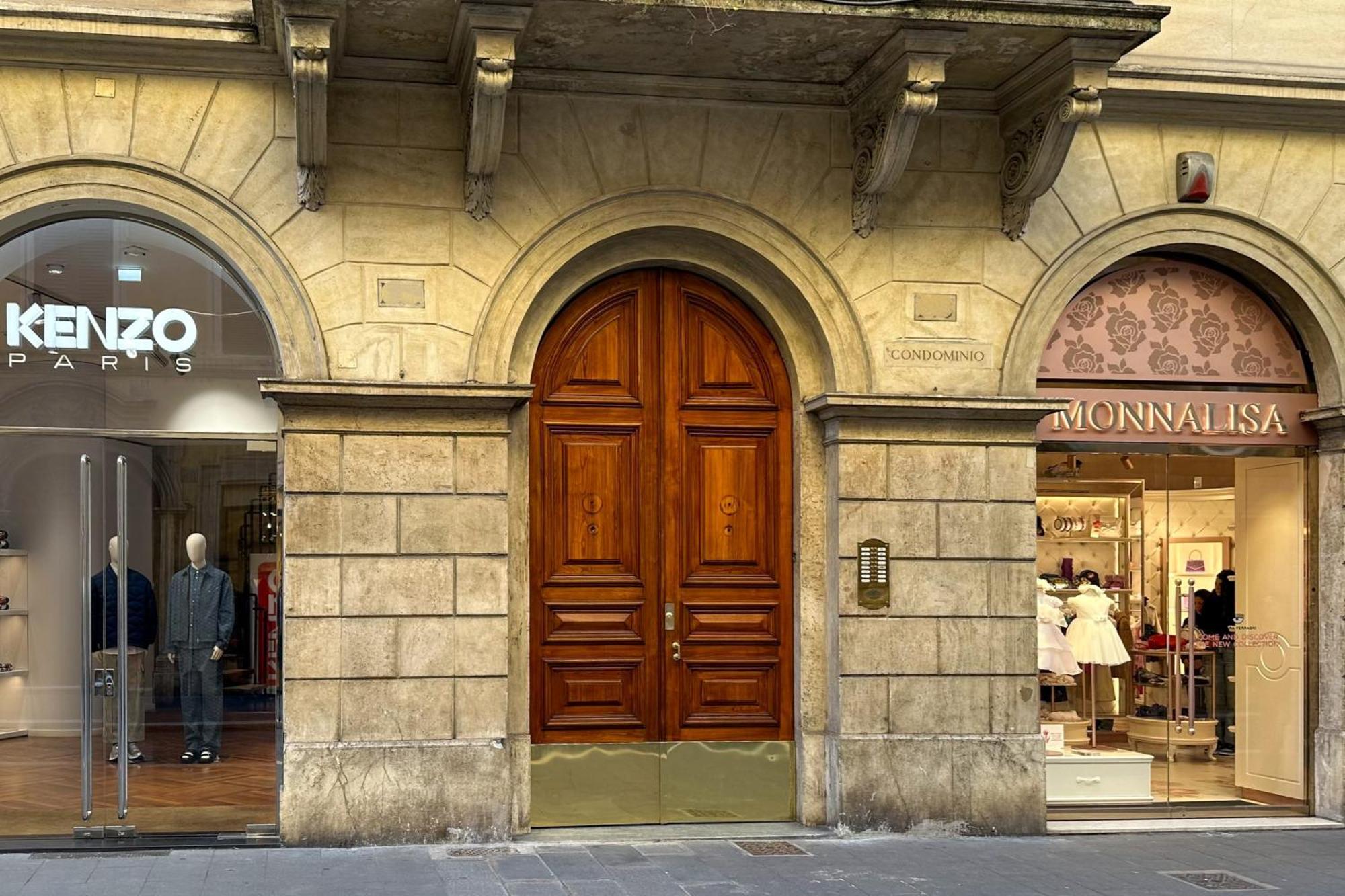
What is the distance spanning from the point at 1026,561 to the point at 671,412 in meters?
2.70

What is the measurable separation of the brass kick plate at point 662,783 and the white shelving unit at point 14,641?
3.33 meters

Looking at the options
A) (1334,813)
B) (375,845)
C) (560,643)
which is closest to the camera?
(375,845)

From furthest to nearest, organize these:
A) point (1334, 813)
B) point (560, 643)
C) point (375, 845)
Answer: point (1334, 813) → point (560, 643) → point (375, 845)

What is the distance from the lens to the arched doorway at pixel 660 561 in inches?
420

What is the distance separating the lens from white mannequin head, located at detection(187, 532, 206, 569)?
10188 mm

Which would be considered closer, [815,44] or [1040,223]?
[815,44]

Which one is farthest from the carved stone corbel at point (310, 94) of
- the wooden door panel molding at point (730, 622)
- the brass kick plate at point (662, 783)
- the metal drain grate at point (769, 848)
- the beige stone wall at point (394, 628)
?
the metal drain grate at point (769, 848)

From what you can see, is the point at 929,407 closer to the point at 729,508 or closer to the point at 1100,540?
the point at 729,508

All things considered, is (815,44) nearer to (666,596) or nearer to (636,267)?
(636,267)

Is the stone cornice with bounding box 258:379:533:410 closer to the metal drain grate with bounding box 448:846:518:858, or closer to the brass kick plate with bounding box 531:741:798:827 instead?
the brass kick plate with bounding box 531:741:798:827

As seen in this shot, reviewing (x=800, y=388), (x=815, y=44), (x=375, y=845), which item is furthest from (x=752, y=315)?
(x=375, y=845)

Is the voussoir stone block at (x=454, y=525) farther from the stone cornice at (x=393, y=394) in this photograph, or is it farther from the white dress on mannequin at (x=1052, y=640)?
the white dress on mannequin at (x=1052, y=640)

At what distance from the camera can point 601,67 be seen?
10352 mm

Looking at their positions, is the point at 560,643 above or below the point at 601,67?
below
